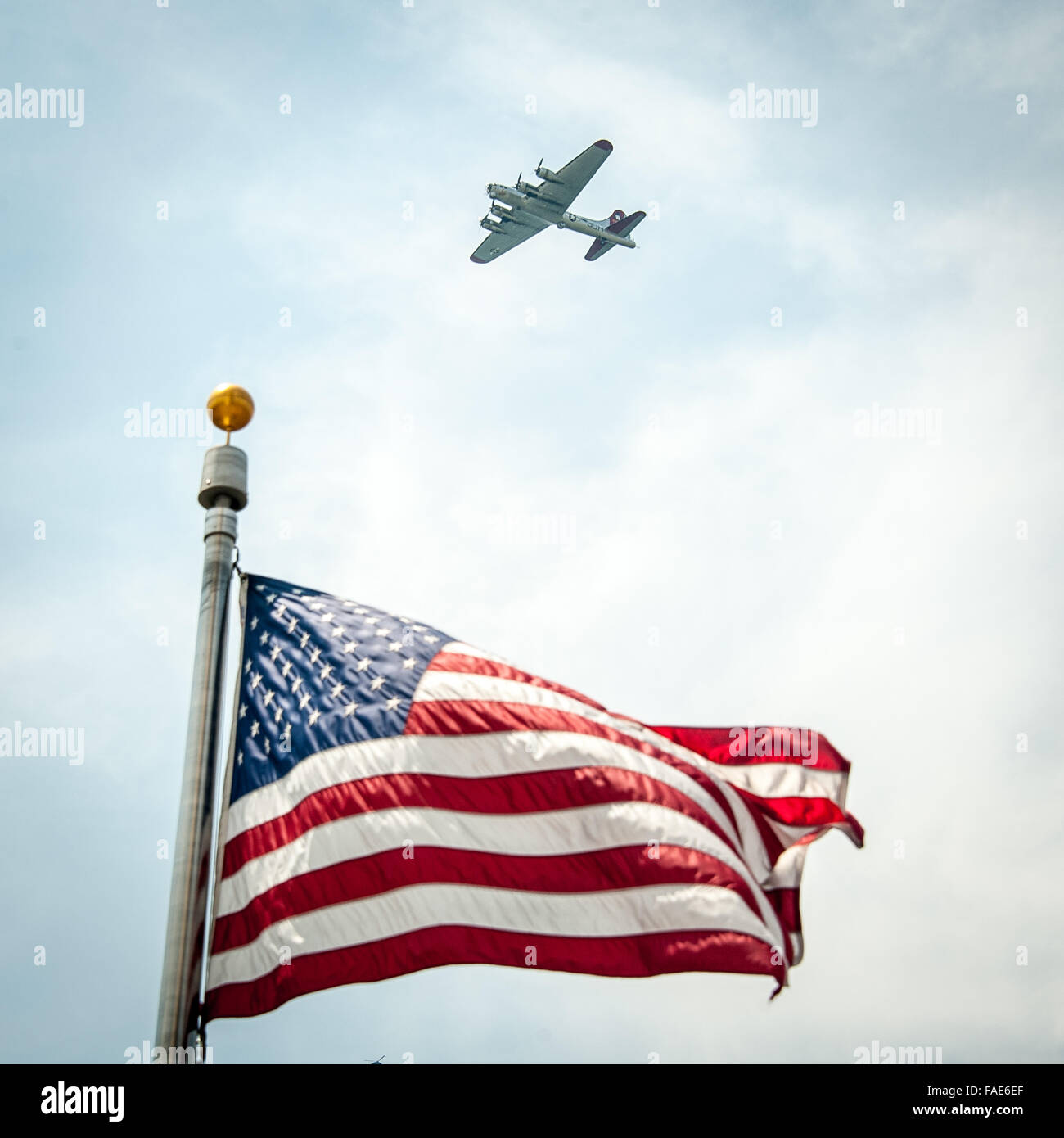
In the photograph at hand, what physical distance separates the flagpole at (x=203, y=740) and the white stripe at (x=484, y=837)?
1.68ft

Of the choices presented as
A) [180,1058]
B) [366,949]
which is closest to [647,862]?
[366,949]

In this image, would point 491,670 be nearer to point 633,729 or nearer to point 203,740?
point 633,729

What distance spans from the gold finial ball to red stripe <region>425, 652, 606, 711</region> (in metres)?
2.57

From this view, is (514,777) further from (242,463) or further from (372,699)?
(242,463)

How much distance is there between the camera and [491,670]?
1091cm

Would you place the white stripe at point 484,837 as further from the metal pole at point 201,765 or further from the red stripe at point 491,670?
the red stripe at point 491,670

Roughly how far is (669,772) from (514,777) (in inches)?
48.0

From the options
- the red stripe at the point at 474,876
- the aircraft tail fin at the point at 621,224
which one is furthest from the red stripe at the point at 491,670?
the aircraft tail fin at the point at 621,224

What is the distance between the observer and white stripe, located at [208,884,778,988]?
368 inches

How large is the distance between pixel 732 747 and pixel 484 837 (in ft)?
8.64

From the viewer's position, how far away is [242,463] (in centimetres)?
1080

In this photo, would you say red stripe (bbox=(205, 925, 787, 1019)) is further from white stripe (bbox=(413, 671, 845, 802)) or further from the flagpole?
white stripe (bbox=(413, 671, 845, 802))

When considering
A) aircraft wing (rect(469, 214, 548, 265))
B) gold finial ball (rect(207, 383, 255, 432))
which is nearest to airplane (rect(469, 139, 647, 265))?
aircraft wing (rect(469, 214, 548, 265))

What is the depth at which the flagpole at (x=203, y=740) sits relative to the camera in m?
8.86
